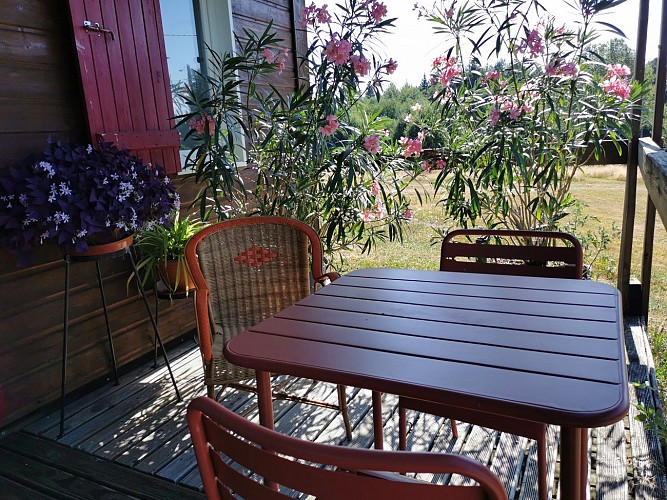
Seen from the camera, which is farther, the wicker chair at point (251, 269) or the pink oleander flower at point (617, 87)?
the pink oleander flower at point (617, 87)

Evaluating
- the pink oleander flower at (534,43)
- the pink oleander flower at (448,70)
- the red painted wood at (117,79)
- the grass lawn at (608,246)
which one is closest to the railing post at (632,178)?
the grass lawn at (608,246)

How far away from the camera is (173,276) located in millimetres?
2514

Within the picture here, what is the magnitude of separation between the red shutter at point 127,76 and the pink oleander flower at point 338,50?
0.86 meters

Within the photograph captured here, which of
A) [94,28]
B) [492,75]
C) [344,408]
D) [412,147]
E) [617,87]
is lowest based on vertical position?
[344,408]

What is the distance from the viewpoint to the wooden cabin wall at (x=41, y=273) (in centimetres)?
210

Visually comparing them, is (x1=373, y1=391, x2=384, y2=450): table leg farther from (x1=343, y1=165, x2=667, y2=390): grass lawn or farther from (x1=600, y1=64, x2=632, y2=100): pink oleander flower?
(x1=600, y1=64, x2=632, y2=100): pink oleander flower

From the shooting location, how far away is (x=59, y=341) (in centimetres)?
236

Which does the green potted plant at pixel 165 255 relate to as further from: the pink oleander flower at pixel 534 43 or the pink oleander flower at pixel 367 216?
the pink oleander flower at pixel 534 43

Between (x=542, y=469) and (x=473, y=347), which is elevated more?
(x=473, y=347)

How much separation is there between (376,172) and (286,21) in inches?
62.8

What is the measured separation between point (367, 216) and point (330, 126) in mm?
640

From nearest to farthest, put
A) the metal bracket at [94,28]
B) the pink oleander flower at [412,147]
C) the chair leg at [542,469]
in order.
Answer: the chair leg at [542,469]
the metal bracket at [94,28]
the pink oleander flower at [412,147]

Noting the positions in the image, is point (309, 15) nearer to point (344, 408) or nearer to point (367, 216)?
point (367, 216)

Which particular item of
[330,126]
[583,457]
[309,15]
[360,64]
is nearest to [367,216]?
[330,126]
